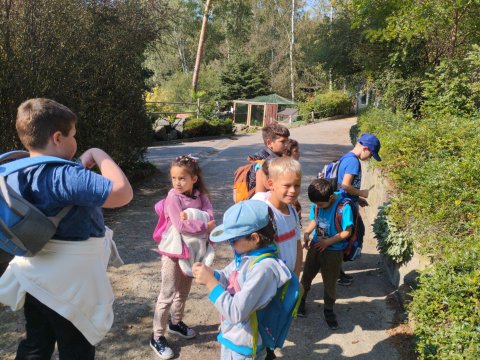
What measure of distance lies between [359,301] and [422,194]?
127 centimetres

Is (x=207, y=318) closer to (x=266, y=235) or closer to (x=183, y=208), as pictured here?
(x=183, y=208)

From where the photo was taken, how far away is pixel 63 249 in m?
1.91

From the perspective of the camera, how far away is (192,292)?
4145 millimetres

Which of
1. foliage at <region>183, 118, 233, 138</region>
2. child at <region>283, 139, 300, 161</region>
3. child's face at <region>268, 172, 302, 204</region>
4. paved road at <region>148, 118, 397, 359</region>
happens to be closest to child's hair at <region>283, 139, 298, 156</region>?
child at <region>283, 139, 300, 161</region>

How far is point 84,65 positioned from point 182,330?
516cm

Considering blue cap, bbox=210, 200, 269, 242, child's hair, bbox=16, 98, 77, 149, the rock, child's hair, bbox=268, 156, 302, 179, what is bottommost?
the rock

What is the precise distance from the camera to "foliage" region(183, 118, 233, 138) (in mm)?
18125

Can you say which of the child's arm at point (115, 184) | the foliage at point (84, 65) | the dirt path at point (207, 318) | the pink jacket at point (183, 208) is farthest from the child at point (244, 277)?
the foliage at point (84, 65)

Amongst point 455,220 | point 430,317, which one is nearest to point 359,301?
point 455,220

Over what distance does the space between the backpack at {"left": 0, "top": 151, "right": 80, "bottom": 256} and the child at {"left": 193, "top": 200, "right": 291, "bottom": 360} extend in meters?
0.72

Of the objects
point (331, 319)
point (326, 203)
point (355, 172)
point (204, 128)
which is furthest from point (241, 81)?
point (331, 319)

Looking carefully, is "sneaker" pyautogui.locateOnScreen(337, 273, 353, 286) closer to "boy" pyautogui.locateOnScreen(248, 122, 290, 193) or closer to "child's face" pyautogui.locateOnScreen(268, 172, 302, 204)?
"boy" pyautogui.locateOnScreen(248, 122, 290, 193)

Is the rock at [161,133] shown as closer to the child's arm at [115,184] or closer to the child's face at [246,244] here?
the child's arm at [115,184]

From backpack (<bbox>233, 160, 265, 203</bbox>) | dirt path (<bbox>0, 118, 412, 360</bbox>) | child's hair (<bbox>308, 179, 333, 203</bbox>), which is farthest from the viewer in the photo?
backpack (<bbox>233, 160, 265, 203</bbox>)
